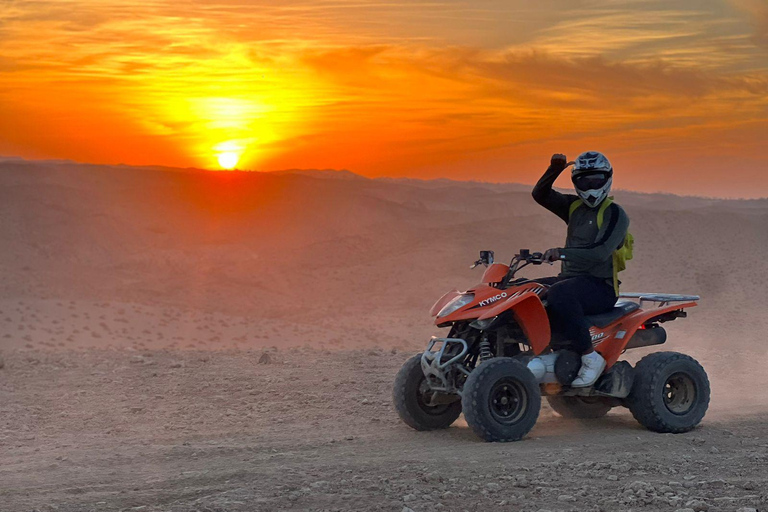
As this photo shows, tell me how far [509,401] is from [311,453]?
1802mm

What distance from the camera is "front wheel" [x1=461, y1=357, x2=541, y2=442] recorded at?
8602 millimetres

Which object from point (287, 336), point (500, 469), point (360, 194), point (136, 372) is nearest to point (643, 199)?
point (360, 194)

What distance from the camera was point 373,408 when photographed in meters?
11.0

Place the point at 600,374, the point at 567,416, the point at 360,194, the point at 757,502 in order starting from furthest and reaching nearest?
the point at 360,194, the point at 567,416, the point at 600,374, the point at 757,502

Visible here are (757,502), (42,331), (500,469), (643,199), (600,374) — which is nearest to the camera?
(757,502)

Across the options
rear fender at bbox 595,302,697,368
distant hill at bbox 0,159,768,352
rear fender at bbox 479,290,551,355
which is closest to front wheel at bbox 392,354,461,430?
rear fender at bbox 479,290,551,355

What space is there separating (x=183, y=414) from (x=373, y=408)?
206cm

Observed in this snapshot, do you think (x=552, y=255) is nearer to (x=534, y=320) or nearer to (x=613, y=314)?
(x=534, y=320)

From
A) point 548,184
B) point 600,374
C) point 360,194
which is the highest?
point 360,194

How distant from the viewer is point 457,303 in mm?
9039

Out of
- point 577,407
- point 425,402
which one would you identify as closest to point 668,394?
point 577,407

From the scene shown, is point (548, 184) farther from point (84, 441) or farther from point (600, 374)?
point (84, 441)

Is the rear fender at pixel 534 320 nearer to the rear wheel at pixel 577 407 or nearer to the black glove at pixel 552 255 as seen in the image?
the black glove at pixel 552 255

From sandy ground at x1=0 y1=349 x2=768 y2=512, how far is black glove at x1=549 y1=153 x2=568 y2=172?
247 centimetres
